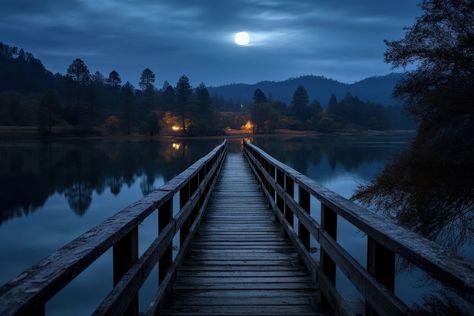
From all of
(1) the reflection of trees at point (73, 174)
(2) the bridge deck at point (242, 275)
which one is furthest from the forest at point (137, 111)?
(2) the bridge deck at point (242, 275)

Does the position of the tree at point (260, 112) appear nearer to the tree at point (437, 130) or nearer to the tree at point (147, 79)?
the tree at point (147, 79)

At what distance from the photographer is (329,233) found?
11.3 feet

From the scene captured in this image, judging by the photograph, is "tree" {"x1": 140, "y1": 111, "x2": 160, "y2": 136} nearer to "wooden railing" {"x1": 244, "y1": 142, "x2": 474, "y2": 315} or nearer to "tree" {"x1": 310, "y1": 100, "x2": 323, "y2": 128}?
Answer: "tree" {"x1": 310, "y1": 100, "x2": 323, "y2": 128}

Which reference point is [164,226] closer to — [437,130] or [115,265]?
[115,265]

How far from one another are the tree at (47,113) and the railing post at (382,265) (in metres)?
82.8

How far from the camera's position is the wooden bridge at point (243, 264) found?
1.67 m

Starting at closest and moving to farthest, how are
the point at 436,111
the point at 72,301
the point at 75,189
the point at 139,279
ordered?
the point at 139,279
the point at 72,301
the point at 436,111
the point at 75,189

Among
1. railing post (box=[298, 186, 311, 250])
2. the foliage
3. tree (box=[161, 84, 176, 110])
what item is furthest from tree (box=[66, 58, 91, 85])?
railing post (box=[298, 186, 311, 250])

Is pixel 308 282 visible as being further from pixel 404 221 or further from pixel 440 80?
pixel 440 80

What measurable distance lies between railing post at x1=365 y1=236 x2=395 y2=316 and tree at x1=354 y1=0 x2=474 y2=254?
38.7ft

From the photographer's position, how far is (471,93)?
1384 centimetres

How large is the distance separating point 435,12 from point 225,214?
13.7m

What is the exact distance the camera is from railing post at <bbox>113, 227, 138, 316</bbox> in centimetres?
252

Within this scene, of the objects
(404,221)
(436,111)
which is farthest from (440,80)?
(404,221)
